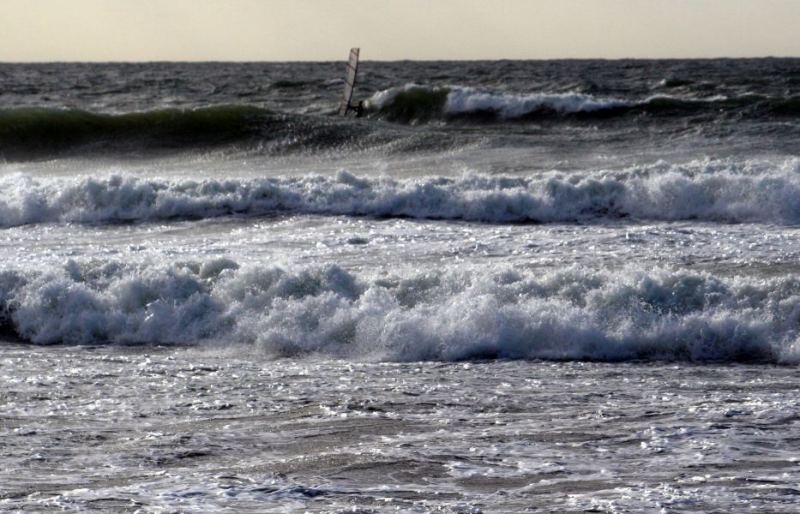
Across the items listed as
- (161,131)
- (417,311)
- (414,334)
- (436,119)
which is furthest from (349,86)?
(414,334)

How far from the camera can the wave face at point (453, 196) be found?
14562 mm

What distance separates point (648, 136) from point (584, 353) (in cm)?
1380

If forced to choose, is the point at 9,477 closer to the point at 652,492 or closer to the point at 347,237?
the point at 652,492

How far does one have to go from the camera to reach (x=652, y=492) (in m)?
5.52

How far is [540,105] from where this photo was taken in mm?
27297

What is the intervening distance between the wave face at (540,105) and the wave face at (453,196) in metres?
8.52

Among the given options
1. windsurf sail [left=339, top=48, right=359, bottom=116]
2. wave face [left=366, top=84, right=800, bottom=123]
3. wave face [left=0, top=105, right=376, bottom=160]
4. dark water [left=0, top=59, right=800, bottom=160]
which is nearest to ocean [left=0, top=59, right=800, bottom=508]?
dark water [left=0, top=59, right=800, bottom=160]

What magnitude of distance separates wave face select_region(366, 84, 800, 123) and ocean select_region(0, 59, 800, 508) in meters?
4.11

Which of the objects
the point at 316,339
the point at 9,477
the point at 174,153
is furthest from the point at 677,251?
the point at 174,153

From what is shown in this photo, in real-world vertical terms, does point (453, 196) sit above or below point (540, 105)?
below

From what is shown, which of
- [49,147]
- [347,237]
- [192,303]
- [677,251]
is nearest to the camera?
[192,303]

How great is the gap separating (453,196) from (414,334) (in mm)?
6301

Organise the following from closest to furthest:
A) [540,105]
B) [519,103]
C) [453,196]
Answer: [453,196], [540,105], [519,103]

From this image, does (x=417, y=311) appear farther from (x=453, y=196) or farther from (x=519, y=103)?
(x=519, y=103)
